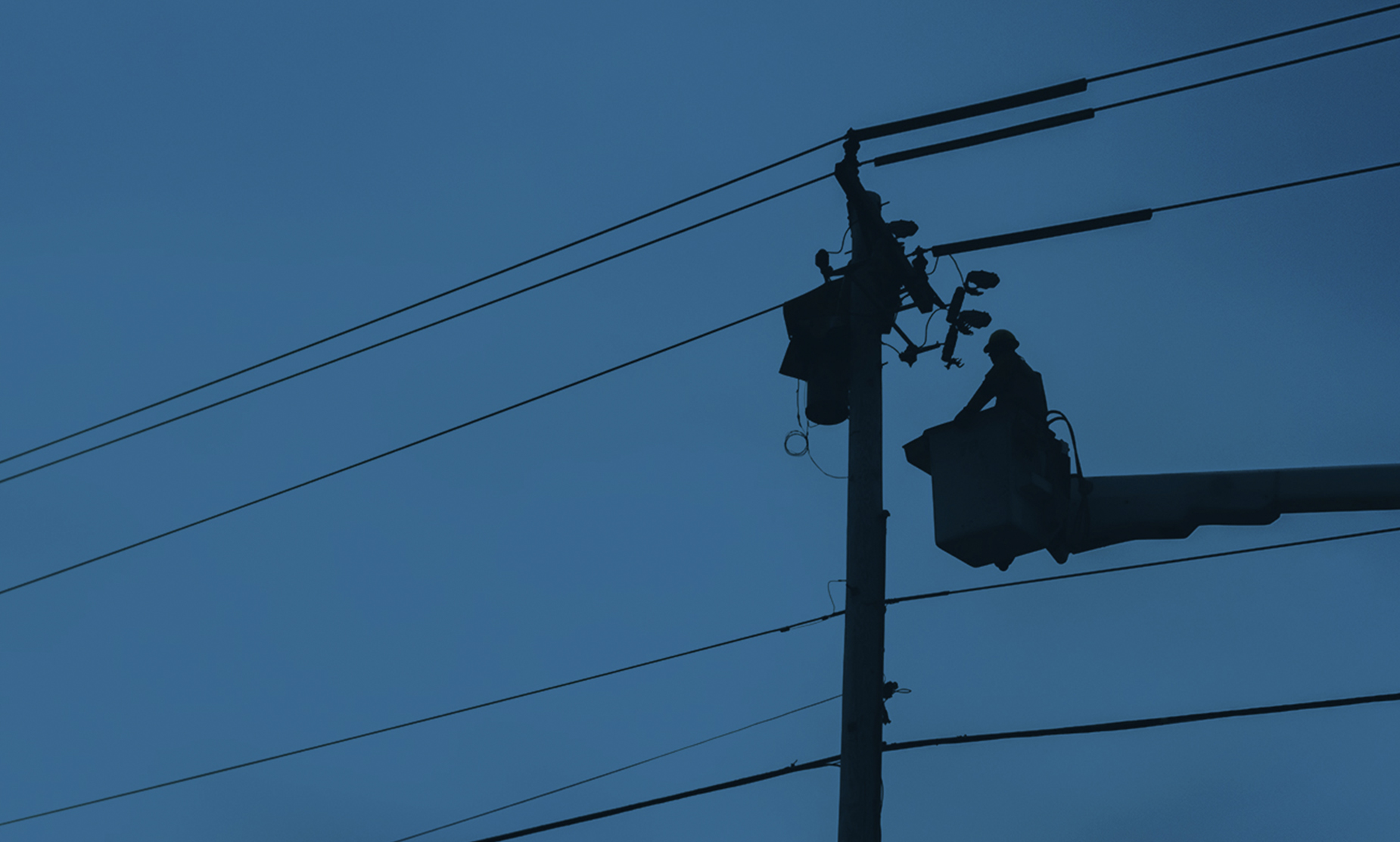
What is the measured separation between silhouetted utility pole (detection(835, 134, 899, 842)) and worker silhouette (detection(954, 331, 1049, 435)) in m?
0.89

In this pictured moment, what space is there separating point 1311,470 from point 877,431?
2544 mm

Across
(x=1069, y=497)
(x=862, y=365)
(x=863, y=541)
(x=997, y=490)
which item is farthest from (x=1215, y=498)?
(x=862, y=365)

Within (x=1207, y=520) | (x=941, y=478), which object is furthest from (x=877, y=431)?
(x=1207, y=520)

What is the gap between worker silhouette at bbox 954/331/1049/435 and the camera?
7188 mm

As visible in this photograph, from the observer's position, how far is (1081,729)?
26.3 ft

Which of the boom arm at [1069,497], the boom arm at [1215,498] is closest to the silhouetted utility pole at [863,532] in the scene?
the boom arm at [1069,497]

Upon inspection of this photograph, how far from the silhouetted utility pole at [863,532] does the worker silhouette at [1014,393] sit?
89cm

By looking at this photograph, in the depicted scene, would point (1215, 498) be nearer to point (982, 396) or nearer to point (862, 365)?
point (982, 396)

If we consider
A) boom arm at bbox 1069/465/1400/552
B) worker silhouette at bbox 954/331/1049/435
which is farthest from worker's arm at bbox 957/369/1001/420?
boom arm at bbox 1069/465/1400/552

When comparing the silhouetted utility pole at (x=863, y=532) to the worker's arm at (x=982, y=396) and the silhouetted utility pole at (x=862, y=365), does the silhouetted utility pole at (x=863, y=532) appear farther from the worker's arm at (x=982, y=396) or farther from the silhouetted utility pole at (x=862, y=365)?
the worker's arm at (x=982, y=396)

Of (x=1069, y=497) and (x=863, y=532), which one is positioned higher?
(x=863, y=532)

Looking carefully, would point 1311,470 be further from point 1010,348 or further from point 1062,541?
point 1010,348

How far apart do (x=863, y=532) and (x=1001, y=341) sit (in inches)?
57.5

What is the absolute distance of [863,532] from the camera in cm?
772
